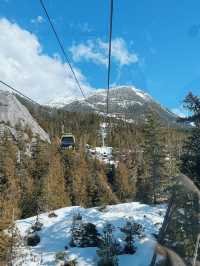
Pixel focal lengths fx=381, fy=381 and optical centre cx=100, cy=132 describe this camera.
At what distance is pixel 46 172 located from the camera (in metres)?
69.4

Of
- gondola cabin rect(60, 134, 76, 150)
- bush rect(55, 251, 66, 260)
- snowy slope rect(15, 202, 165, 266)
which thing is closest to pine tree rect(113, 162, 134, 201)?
gondola cabin rect(60, 134, 76, 150)

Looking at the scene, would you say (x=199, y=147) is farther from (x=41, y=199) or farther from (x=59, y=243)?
(x=41, y=199)

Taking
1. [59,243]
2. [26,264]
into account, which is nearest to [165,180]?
[59,243]

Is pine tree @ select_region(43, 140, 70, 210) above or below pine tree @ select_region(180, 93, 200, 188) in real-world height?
below

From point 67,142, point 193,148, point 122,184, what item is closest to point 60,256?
point 193,148

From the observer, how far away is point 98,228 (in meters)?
28.0

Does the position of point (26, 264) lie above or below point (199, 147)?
below

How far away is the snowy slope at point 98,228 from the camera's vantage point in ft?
78.9

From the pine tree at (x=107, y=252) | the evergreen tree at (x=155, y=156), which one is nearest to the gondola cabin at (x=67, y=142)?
the evergreen tree at (x=155, y=156)

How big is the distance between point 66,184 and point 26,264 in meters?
46.6

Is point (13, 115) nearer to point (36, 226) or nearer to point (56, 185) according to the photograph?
point (56, 185)

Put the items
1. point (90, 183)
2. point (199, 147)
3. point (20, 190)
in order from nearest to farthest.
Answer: point (199, 147) → point (20, 190) → point (90, 183)

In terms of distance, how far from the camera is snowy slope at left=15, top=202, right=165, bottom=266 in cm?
2405

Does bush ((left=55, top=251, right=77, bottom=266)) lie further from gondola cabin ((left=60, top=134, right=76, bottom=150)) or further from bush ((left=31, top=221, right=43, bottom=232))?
gondola cabin ((left=60, top=134, right=76, bottom=150))
